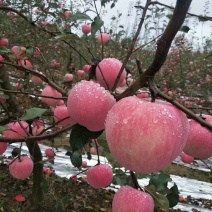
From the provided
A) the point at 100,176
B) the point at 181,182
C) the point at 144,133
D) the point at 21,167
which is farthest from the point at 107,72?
the point at 181,182

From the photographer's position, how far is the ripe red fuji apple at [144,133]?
53cm

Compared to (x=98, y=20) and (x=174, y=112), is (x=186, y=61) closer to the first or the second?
(x=98, y=20)

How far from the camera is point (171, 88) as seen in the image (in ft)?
16.4

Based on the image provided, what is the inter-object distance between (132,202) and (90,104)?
0.28 meters

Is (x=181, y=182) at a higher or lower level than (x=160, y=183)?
lower

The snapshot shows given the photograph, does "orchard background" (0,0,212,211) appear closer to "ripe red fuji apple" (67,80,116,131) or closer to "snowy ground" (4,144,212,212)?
"ripe red fuji apple" (67,80,116,131)

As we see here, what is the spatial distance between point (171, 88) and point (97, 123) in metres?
4.45

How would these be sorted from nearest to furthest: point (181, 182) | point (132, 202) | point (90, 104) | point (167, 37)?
point (167, 37) → point (90, 104) → point (132, 202) → point (181, 182)

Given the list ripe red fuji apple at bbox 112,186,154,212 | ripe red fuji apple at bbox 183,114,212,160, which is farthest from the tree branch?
ripe red fuji apple at bbox 112,186,154,212

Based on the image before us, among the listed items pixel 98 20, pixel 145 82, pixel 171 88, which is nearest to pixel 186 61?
pixel 171 88

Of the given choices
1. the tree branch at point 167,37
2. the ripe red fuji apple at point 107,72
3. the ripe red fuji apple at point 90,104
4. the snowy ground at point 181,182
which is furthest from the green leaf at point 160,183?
the snowy ground at point 181,182

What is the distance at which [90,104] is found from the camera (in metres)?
0.66

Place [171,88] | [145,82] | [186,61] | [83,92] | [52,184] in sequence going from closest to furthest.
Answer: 1. [145,82]
2. [83,92]
3. [52,184]
4. [171,88]
5. [186,61]

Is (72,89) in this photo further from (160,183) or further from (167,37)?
(160,183)
